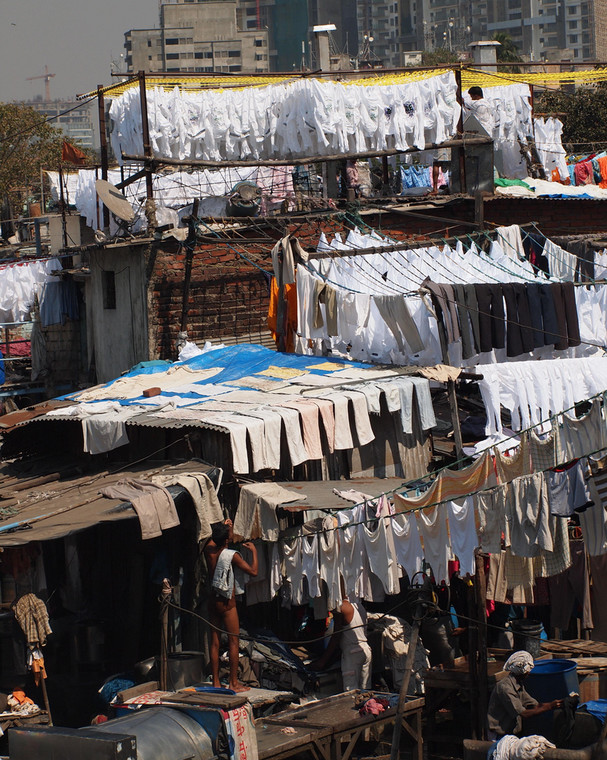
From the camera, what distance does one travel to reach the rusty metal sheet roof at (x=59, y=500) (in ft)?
34.0

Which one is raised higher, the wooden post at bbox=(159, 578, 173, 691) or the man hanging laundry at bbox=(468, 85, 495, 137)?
the man hanging laundry at bbox=(468, 85, 495, 137)

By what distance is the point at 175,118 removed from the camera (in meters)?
19.6

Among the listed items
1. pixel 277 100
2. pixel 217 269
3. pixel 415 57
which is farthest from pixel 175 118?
pixel 415 57

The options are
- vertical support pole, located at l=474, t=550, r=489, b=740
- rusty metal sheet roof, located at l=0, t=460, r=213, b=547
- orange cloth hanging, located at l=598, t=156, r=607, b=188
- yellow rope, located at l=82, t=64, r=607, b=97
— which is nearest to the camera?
vertical support pole, located at l=474, t=550, r=489, b=740

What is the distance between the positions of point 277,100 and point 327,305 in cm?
736

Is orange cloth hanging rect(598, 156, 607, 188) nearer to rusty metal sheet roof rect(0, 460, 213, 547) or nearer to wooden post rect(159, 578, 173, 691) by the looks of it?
rusty metal sheet roof rect(0, 460, 213, 547)

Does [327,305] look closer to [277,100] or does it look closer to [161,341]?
[161,341]

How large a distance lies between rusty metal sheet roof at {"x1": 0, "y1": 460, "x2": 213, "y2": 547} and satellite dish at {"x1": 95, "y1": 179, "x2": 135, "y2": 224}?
5170 millimetres

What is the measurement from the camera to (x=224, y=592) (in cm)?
1088

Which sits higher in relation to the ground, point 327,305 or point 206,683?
point 327,305

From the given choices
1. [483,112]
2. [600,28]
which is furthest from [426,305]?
[600,28]

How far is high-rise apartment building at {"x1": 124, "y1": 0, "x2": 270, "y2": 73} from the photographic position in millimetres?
119500

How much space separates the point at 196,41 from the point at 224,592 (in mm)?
117336

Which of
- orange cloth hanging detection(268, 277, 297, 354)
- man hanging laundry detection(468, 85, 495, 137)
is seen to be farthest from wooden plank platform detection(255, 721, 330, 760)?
man hanging laundry detection(468, 85, 495, 137)
